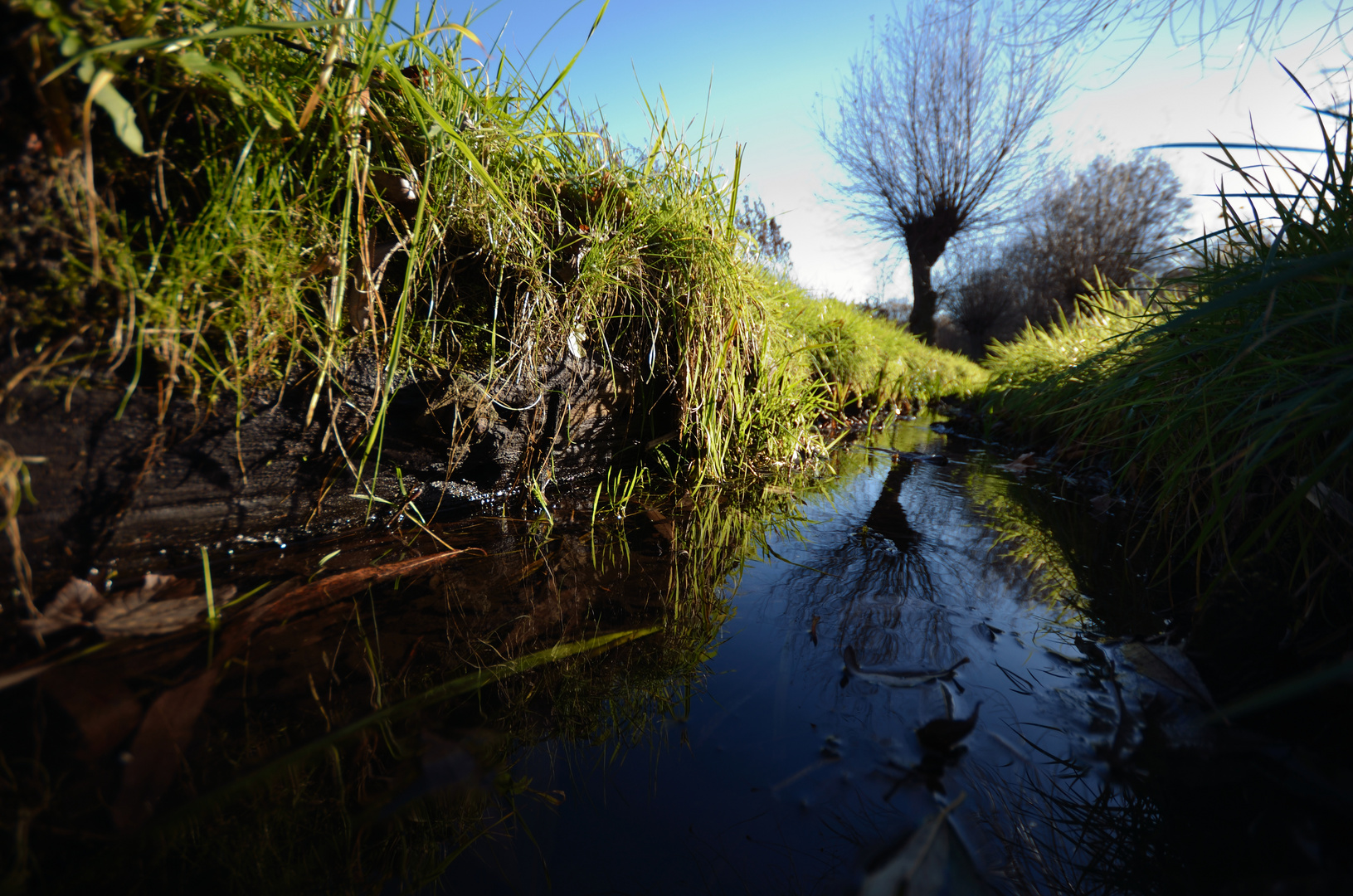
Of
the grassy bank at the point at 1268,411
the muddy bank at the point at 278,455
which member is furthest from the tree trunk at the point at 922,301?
the muddy bank at the point at 278,455

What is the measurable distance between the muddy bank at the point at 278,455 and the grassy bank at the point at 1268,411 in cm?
160

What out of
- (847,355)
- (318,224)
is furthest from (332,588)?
(847,355)

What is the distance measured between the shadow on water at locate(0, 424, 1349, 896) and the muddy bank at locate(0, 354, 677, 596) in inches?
4.0

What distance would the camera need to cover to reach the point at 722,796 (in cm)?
66

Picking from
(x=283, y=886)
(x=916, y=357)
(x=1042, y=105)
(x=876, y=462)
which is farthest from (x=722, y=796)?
(x=1042, y=105)

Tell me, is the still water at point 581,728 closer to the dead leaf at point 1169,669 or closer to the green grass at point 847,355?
the dead leaf at point 1169,669

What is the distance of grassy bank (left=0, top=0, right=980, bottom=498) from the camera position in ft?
2.66

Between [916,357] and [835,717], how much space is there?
5999 mm

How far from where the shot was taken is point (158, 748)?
659 millimetres

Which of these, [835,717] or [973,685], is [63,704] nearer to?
[835,717]

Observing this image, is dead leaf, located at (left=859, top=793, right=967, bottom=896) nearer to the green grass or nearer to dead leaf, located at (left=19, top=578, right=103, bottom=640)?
dead leaf, located at (left=19, top=578, right=103, bottom=640)

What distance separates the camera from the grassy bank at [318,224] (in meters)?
0.81

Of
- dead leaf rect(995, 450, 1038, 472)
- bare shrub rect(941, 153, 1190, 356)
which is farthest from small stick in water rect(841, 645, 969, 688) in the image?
bare shrub rect(941, 153, 1190, 356)

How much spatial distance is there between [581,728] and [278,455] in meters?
1.01
